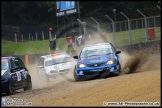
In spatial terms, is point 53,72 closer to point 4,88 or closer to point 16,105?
point 4,88

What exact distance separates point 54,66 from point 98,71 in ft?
15.2


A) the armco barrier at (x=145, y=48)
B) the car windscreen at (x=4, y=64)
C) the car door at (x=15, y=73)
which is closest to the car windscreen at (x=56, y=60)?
the car door at (x=15, y=73)

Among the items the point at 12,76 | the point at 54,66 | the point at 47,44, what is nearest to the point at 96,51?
the point at 54,66

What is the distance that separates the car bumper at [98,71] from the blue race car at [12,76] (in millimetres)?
2107

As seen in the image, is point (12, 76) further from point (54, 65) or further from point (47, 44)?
point (47, 44)

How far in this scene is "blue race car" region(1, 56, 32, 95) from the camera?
1401 centimetres

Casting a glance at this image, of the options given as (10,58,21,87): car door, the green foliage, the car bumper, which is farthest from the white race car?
the green foliage

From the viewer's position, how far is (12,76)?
14.6 metres

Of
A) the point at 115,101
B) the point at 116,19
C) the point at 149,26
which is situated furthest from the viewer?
the point at 116,19

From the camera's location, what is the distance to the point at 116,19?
30.9 meters

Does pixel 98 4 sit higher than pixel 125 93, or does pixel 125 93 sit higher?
pixel 98 4

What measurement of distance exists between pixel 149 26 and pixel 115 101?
20139mm

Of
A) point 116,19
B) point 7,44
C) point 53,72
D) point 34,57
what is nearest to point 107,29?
point 116,19

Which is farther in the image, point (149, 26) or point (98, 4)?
point (98, 4)
